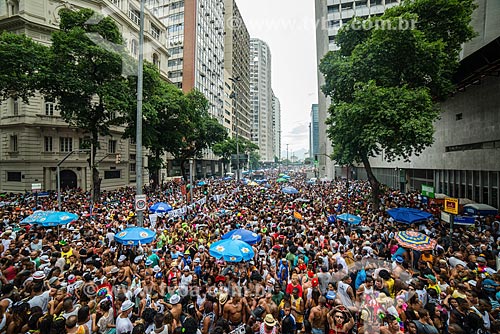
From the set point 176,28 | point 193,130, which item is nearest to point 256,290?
point 193,130

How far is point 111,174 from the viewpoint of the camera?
1278 inches

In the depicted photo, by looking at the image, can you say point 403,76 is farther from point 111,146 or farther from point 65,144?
point 111,146

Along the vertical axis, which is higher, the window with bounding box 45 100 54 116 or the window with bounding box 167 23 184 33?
the window with bounding box 167 23 184 33

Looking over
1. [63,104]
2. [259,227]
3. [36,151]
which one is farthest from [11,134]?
[259,227]

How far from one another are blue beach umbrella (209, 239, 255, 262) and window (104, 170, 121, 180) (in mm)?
29055

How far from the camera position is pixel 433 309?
4.98 m

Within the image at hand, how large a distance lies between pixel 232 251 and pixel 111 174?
99.9 ft

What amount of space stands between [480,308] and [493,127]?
47.0ft

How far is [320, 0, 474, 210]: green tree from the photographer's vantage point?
13766mm

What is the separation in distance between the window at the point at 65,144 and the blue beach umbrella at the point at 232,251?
2832cm

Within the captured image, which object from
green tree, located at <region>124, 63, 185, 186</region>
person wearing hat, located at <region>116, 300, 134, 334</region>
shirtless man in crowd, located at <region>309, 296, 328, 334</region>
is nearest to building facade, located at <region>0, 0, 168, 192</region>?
green tree, located at <region>124, 63, 185, 186</region>

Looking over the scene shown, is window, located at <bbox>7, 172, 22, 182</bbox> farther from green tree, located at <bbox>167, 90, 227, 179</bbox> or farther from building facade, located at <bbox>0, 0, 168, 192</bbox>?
green tree, located at <bbox>167, 90, 227, 179</bbox>

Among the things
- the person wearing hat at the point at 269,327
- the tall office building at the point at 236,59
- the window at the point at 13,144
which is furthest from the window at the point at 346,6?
the person wearing hat at the point at 269,327

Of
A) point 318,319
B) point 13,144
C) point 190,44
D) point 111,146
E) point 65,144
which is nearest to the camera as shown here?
point 318,319
